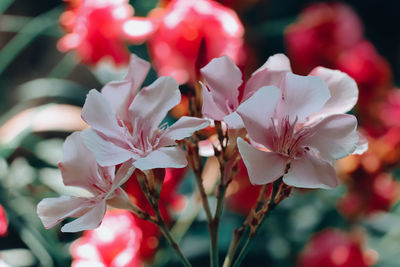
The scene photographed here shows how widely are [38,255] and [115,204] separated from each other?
0.20 m

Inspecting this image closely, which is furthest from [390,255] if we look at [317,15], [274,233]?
[317,15]

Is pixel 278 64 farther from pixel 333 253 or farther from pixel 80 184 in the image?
pixel 333 253

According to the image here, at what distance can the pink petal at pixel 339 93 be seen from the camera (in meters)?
0.20

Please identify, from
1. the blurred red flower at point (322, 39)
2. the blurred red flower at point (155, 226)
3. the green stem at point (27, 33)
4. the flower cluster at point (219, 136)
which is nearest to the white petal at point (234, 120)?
the flower cluster at point (219, 136)

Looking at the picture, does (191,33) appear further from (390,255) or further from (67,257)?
(390,255)

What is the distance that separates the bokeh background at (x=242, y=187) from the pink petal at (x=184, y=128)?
0.49ft

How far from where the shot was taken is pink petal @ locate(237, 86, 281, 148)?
0.56 ft

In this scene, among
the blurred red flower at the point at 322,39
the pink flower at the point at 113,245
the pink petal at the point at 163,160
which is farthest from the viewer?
the blurred red flower at the point at 322,39

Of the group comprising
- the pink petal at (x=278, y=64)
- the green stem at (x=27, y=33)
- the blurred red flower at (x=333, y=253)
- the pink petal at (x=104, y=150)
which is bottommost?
the blurred red flower at (x=333, y=253)

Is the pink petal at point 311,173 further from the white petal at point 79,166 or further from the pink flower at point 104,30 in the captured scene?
the pink flower at point 104,30

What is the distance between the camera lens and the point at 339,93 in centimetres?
21

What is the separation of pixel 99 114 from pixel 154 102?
0.08ft

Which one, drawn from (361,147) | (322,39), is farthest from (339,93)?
(322,39)

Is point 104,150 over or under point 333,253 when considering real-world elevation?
over
